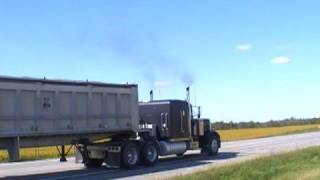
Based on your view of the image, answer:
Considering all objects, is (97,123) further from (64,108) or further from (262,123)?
(262,123)

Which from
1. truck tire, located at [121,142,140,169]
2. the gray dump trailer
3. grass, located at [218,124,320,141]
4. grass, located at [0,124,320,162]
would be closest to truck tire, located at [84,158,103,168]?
the gray dump trailer

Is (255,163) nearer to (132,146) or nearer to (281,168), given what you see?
(281,168)

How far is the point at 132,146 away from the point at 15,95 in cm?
605

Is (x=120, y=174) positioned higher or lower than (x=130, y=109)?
lower

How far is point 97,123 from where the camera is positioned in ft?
76.5

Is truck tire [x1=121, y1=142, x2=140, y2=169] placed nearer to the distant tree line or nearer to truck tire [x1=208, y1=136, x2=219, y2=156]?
truck tire [x1=208, y1=136, x2=219, y2=156]

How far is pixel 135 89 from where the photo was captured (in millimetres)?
25234

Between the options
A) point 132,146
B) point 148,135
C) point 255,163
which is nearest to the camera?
point 255,163

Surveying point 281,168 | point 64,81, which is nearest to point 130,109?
point 64,81

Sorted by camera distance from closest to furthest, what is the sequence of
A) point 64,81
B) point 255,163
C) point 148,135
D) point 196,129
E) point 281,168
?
point 281,168, point 255,163, point 64,81, point 148,135, point 196,129

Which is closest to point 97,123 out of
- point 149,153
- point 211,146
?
point 149,153

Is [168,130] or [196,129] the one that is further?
[196,129]

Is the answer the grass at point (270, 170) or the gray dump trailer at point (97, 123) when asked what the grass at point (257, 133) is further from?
the grass at point (270, 170)

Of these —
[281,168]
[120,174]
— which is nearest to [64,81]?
[120,174]
